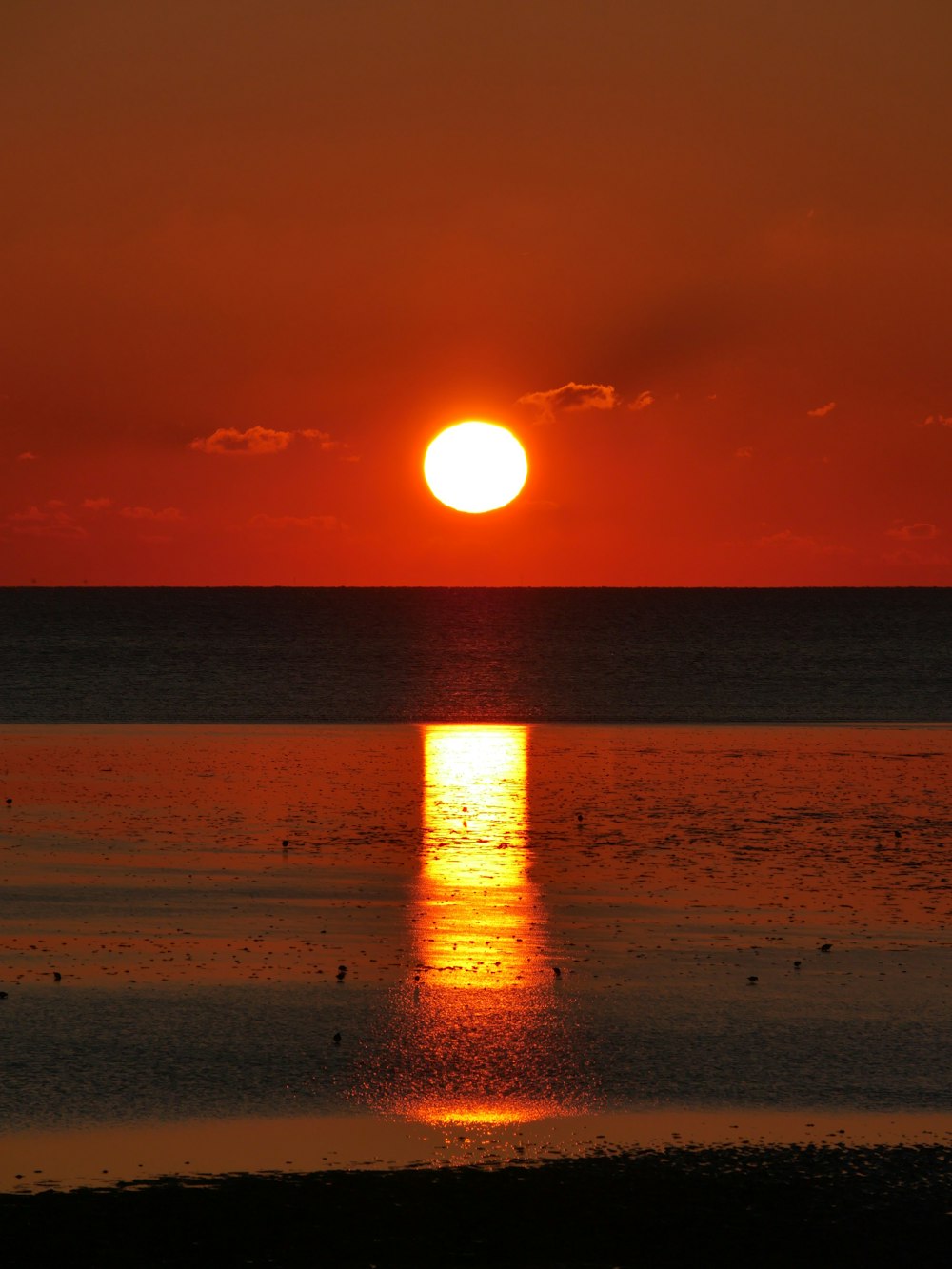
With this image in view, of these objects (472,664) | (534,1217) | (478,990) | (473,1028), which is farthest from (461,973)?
(472,664)

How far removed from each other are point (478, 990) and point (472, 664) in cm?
7891

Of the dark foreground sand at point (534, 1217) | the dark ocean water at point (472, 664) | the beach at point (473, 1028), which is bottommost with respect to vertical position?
the dark foreground sand at point (534, 1217)

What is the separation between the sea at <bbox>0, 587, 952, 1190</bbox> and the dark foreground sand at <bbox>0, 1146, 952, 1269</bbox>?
1.07 ft

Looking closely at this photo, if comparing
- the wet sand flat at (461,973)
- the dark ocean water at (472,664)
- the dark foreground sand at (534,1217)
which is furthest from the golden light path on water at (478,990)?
the dark ocean water at (472,664)

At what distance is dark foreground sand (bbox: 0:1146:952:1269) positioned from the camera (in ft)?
25.6

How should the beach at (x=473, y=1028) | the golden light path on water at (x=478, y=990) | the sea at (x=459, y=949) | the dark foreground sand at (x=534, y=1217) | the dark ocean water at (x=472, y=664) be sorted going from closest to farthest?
the dark foreground sand at (x=534, y=1217) < the beach at (x=473, y=1028) < the sea at (x=459, y=949) < the golden light path on water at (x=478, y=990) < the dark ocean water at (x=472, y=664)

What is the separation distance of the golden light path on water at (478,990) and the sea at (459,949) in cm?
4

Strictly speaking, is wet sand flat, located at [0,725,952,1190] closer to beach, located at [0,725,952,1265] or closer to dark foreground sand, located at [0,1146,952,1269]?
beach, located at [0,725,952,1265]

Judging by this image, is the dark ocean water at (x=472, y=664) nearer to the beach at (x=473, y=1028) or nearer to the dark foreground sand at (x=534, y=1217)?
the beach at (x=473, y=1028)

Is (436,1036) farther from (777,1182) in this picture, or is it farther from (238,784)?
(238,784)

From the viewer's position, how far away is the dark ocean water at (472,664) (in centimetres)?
6062

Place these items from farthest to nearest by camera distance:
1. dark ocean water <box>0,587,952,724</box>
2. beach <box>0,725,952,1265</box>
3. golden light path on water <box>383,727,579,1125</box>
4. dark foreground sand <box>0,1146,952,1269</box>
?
dark ocean water <box>0,587,952,724</box>, golden light path on water <box>383,727,579,1125</box>, beach <box>0,725,952,1265</box>, dark foreground sand <box>0,1146,952,1269</box>

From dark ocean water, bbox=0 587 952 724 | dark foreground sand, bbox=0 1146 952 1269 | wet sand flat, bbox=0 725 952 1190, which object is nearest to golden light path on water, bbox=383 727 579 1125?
wet sand flat, bbox=0 725 952 1190

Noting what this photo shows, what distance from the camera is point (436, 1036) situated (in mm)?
11680
